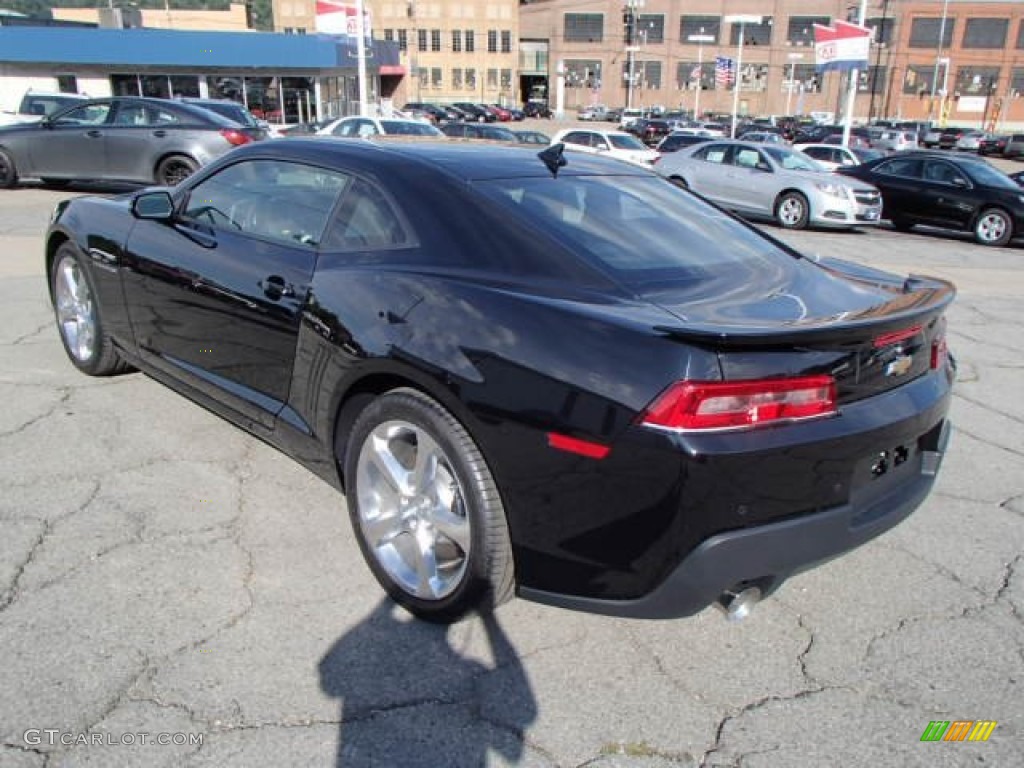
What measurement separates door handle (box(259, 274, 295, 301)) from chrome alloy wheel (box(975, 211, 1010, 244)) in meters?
14.5

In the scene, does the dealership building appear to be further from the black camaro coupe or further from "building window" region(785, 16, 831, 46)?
"building window" region(785, 16, 831, 46)

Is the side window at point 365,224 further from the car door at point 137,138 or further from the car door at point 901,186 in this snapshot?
the car door at point 901,186

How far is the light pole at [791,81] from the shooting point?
92688mm

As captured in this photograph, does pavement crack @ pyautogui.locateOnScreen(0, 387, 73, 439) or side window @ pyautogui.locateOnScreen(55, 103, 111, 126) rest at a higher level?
side window @ pyautogui.locateOnScreen(55, 103, 111, 126)

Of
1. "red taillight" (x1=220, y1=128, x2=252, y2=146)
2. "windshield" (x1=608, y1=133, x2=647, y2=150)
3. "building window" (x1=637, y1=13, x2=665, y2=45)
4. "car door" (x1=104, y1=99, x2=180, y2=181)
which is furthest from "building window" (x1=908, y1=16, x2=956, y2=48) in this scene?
"car door" (x1=104, y1=99, x2=180, y2=181)

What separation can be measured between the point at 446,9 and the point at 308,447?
10624 centimetres

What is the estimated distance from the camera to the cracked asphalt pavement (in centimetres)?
220

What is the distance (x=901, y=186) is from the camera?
1534 cm

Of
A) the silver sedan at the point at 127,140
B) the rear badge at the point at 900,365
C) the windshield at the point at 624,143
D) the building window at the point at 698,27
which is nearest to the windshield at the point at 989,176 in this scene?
the windshield at the point at 624,143

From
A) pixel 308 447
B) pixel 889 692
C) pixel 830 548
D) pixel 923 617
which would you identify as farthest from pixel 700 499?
pixel 308 447

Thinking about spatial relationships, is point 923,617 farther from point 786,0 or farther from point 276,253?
point 786,0

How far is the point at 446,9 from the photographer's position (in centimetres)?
9875

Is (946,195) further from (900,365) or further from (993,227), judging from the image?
(900,365)

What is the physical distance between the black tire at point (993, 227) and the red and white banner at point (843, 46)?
956 cm
